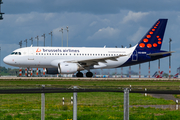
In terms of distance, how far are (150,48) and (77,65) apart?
1504cm

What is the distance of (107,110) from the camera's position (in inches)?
601

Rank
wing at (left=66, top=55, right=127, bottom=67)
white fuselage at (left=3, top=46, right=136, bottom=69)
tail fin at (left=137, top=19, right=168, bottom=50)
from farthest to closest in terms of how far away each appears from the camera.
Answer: tail fin at (left=137, top=19, right=168, bottom=50), white fuselage at (left=3, top=46, right=136, bottom=69), wing at (left=66, top=55, right=127, bottom=67)

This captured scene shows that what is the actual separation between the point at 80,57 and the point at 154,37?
15261 mm

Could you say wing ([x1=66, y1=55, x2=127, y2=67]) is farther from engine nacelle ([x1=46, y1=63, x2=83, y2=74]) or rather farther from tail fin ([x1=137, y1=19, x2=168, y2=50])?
tail fin ([x1=137, y1=19, x2=168, y2=50])

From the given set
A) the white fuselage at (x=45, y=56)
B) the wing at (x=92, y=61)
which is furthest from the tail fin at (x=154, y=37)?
the white fuselage at (x=45, y=56)

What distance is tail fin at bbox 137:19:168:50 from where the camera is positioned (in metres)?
52.9

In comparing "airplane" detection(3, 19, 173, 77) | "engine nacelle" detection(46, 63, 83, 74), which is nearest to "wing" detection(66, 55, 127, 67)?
"airplane" detection(3, 19, 173, 77)

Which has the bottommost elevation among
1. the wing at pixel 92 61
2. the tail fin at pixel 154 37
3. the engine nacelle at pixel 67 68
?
the engine nacelle at pixel 67 68

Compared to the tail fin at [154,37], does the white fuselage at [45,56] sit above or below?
below

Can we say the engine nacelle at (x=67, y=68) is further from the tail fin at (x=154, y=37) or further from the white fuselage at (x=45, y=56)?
the tail fin at (x=154, y=37)

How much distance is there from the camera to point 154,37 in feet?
177

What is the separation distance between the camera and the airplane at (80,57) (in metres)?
45.8

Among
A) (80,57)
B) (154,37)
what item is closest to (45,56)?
(80,57)

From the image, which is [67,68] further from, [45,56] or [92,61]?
[92,61]
